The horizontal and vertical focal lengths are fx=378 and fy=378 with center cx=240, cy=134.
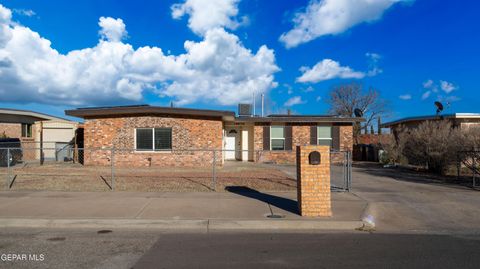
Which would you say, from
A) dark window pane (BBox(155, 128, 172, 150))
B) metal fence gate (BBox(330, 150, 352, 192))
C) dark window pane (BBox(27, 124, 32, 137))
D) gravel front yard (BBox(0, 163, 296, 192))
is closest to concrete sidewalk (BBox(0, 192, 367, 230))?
metal fence gate (BBox(330, 150, 352, 192))

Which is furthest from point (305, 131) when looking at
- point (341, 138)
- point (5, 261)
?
point (5, 261)

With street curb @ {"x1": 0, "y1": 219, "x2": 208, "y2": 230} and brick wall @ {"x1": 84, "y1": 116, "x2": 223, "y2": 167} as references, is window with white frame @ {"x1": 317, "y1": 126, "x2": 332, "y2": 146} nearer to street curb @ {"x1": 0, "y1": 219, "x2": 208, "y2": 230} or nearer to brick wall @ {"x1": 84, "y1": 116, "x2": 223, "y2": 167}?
brick wall @ {"x1": 84, "y1": 116, "x2": 223, "y2": 167}

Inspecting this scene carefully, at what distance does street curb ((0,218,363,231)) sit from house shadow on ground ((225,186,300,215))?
92 centimetres

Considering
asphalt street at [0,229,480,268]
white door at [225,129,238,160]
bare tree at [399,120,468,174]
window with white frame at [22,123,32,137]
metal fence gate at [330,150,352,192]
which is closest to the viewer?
asphalt street at [0,229,480,268]

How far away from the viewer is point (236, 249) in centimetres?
629

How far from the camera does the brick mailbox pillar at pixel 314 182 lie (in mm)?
8445

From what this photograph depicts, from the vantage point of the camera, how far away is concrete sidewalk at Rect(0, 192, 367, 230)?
7863 millimetres

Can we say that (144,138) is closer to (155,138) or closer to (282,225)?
(155,138)

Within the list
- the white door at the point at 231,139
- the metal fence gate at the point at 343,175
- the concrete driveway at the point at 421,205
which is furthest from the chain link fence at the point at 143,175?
the white door at the point at 231,139

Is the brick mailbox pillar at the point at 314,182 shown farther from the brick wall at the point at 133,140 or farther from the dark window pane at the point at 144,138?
the dark window pane at the point at 144,138

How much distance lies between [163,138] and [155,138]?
0.42 meters

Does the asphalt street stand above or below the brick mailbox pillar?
below

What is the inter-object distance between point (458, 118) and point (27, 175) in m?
22.5

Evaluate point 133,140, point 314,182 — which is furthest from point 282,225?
point 133,140
